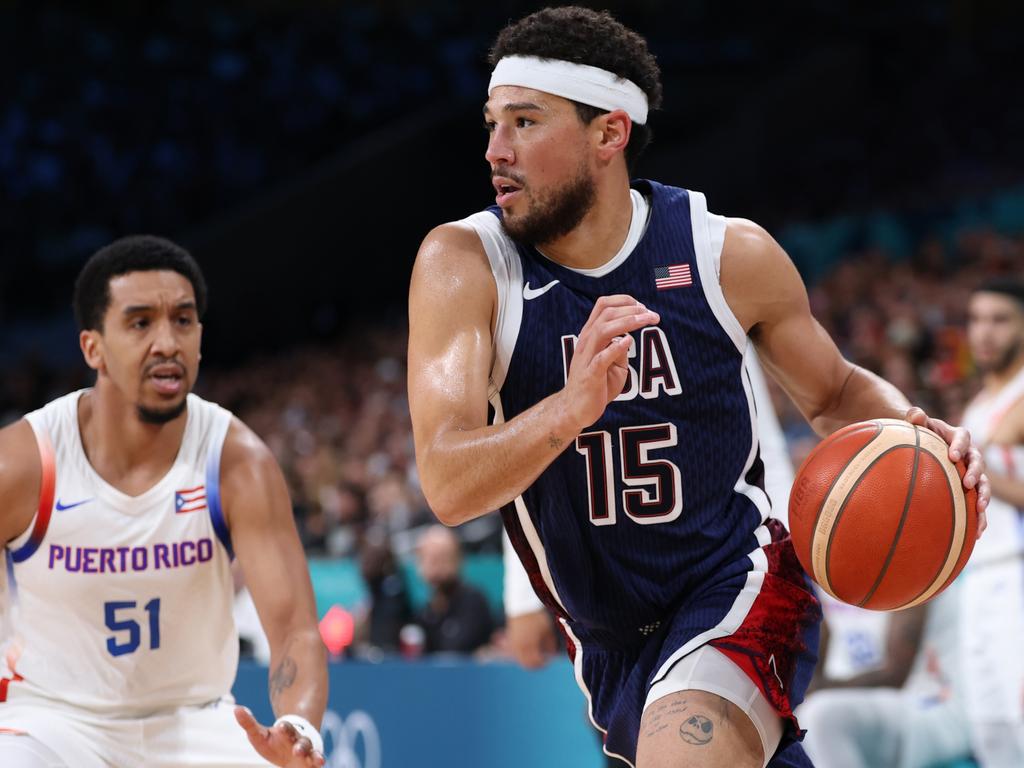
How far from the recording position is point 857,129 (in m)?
17.1

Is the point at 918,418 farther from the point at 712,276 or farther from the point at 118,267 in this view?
the point at 118,267

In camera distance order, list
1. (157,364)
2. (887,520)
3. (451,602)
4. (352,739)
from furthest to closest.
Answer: (451,602)
(352,739)
(157,364)
(887,520)

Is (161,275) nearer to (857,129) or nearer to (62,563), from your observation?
(62,563)

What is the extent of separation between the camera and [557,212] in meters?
3.41

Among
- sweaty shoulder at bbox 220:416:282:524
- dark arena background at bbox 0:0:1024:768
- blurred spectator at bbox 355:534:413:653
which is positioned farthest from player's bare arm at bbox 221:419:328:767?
dark arena background at bbox 0:0:1024:768

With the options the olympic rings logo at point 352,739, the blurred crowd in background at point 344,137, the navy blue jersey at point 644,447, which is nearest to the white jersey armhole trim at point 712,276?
the navy blue jersey at point 644,447

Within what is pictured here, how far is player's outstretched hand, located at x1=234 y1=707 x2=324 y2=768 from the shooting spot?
3.22m

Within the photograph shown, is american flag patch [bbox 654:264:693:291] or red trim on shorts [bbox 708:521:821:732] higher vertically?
american flag patch [bbox 654:264:693:291]

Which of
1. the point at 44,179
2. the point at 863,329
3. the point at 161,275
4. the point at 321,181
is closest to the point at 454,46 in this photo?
the point at 321,181

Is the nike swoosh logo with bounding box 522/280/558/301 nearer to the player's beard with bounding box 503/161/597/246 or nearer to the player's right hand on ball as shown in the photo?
the player's beard with bounding box 503/161/597/246

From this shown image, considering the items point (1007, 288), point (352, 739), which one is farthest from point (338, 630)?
point (1007, 288)

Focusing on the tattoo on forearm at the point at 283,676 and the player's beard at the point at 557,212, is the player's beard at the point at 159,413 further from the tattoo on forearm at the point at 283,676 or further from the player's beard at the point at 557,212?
the player's beard at the point at 557,212

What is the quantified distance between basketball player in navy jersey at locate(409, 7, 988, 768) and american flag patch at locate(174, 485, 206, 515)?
1.01 meters

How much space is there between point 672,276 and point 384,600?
17.7 ft
